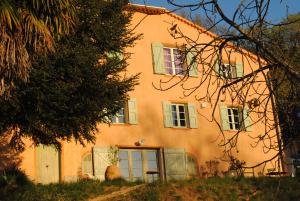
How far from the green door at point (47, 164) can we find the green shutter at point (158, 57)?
5850 millimetres

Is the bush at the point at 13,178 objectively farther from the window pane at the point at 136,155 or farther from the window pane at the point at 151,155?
the window pane at the point at 151,155

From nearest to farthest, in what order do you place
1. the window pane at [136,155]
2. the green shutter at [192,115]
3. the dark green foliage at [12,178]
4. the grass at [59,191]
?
the grass at [59,191], the dark green foliage at [12,178], the window pane at [136,155], the green shutter at [192,115]

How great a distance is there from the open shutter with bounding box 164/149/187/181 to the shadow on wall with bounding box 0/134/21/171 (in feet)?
19.9

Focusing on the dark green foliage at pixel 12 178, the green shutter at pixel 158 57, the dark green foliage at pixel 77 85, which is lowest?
the dark green foliage at pixel 12 178

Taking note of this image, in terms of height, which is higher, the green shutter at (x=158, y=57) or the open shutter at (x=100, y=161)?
the green shutter at (x=158, y=57)

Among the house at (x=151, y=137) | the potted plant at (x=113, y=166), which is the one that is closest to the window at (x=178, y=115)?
the house at (x=151, y=137)

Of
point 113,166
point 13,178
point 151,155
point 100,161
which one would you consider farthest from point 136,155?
point 13,178

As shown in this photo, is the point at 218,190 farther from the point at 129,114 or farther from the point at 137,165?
the point at 129,114

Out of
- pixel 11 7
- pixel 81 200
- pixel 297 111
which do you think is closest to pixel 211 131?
pixel 81 200

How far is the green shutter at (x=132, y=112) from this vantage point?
2169cm

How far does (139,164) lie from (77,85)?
8.24 meters

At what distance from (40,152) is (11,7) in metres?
10.0

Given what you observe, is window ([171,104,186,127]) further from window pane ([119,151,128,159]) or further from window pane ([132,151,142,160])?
window pane ([119,151,128,159])

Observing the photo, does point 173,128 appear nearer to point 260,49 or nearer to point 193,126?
point 193,126
